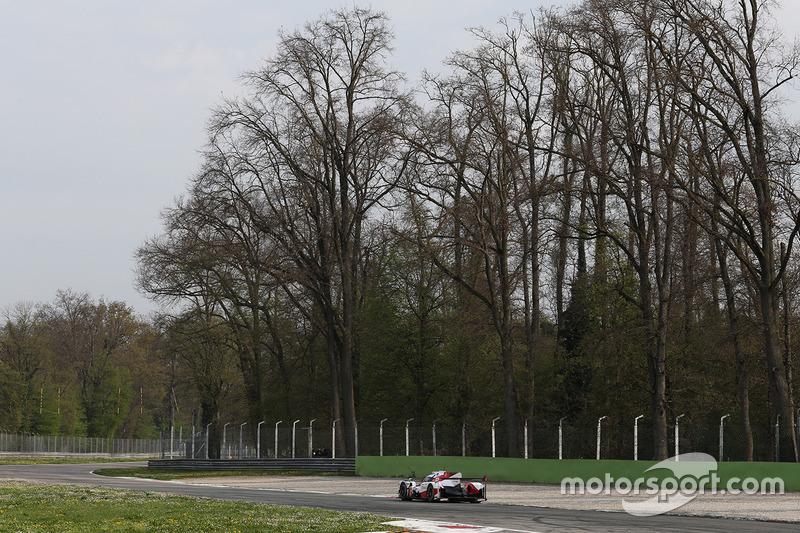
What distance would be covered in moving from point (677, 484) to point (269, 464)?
22.8 m

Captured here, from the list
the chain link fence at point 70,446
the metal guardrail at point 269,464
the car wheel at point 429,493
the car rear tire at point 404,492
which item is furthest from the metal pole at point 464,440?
the chain link fence at point 70,446

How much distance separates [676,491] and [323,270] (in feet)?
78.5

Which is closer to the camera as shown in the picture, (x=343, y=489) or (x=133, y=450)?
(x=343, y=489)

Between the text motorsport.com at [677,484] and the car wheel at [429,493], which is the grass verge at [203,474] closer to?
the text motorsport.com at [677,484]

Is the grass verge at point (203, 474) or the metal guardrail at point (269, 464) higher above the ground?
the metal guardrail at point (269, 464)

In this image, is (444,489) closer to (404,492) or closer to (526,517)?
(404,492)

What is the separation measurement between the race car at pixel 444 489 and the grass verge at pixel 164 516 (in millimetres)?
5037

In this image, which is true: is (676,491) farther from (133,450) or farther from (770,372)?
(133,450)

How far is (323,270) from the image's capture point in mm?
46562

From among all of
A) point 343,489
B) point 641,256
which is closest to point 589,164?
point 641,256

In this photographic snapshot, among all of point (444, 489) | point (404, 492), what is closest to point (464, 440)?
point (404, 492)

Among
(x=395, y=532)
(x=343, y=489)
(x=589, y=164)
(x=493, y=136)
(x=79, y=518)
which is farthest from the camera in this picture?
(x=493, y=136)

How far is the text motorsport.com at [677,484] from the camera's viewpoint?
2609 centimetres

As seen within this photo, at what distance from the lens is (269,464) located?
44969mm
